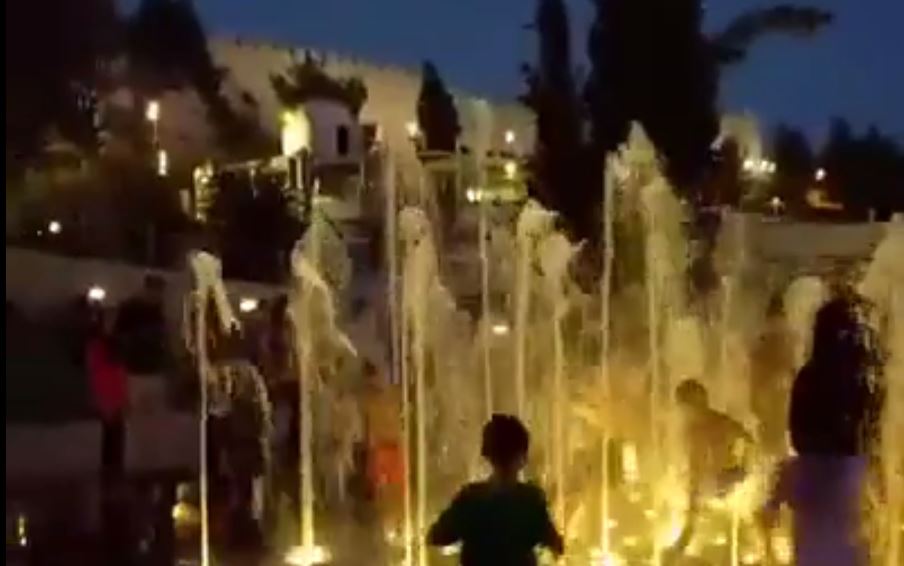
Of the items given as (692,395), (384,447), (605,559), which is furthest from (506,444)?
(384,447)

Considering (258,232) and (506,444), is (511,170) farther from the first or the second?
(506,444)

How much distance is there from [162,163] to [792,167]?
2920cm

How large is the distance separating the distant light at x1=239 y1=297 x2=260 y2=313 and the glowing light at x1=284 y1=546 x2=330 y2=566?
9.08 m

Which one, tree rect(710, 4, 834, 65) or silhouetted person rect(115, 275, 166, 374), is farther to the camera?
tree rect(710, 4, 834, 65)

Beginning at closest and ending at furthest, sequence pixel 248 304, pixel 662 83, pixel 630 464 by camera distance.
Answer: pixel 630 464 → pixel 248 304 → pixel 662 83

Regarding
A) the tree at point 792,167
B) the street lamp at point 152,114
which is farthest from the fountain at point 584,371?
the tree at point 792,167

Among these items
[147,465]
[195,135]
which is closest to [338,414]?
[147,465]

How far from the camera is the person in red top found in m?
12.8

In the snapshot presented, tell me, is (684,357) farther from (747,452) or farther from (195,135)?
(195,135)

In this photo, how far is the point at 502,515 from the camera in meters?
6.25

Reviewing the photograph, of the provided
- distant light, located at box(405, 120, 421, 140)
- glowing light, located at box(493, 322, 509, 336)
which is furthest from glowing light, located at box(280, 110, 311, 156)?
glowing light, located at box(493, 322, 509, 336)

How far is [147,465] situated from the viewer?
600 inches

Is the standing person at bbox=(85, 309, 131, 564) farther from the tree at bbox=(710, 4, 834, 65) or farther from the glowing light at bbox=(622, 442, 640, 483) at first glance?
the tree at bbox=(710, 4, 834, 65)

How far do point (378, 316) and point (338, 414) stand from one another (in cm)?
1014
